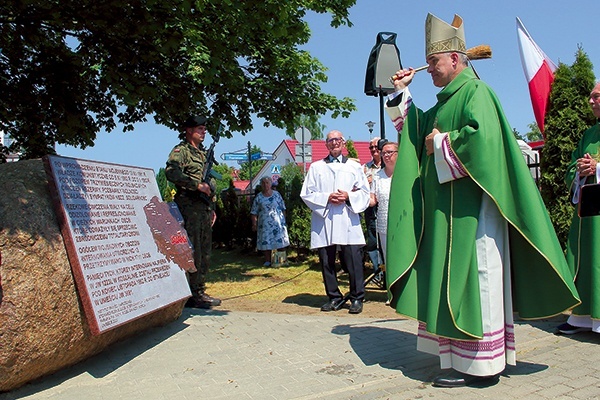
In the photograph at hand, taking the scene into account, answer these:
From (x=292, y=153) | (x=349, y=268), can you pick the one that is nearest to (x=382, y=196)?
(x=349, y=268)

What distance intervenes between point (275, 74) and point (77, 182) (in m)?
6.94

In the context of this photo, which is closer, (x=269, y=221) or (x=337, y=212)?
(x=337, y=212)

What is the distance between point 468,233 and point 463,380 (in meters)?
0.96

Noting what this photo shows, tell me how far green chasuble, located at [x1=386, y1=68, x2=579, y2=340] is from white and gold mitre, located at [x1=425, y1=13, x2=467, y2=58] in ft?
0.73

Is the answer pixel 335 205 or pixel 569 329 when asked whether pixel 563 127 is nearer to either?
pixel 569 329

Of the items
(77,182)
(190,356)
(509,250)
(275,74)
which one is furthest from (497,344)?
(275,74)

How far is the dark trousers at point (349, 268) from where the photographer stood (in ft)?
19.8

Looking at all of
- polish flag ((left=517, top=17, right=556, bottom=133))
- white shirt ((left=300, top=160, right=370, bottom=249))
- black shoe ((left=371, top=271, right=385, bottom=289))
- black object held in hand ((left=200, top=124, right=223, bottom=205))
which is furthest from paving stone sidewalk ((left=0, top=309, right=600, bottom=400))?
polish flag ((left=517, top=17, right=556, bottom=133))

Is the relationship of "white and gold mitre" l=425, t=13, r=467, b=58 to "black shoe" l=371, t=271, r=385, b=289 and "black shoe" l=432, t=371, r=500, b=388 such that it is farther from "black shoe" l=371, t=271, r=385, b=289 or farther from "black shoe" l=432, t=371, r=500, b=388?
"black shoe" l=371, t=271, r=385, b=289

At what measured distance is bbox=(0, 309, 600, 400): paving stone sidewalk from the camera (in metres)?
3.41

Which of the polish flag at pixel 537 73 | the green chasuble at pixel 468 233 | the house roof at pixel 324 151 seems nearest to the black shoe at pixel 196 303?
the green chasuble at pixel 468 233

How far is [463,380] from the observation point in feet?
11.3

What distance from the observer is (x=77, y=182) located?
13.0 ft

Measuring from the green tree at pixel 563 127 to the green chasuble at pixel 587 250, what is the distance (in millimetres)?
1202
